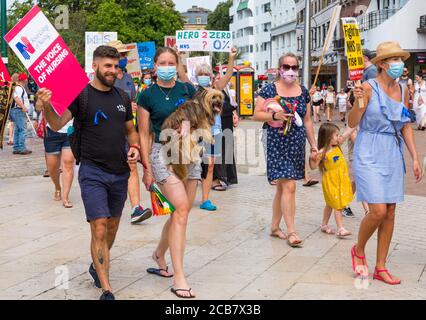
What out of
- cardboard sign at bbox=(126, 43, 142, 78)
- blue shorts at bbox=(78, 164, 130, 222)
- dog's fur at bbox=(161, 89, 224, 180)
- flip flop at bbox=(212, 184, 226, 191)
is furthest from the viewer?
cardboard sign at bbox=(126, 43, 142, 78)

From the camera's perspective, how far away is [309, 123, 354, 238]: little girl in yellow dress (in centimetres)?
771

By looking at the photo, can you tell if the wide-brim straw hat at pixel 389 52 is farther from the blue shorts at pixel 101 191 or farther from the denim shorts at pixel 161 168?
the blue shorts at pixel 101 191

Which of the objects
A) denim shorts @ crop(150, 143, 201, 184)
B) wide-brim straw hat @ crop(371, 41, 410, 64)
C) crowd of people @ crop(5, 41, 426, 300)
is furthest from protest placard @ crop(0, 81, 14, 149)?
wide-brim straw hat @ crop(371, 41, 410, 64)

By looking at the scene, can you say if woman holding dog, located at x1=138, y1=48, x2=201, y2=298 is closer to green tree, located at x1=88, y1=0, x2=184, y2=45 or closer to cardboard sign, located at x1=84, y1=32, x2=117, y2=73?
cardboard sign, located at x1=84, y1=32, x2=117, y2=73

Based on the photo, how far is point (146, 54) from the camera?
18.0 m

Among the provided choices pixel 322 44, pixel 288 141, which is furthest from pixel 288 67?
pixel 322 44

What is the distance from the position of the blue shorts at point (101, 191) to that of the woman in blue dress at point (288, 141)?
205cm

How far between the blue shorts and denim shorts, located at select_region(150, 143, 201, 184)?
246 millimetres

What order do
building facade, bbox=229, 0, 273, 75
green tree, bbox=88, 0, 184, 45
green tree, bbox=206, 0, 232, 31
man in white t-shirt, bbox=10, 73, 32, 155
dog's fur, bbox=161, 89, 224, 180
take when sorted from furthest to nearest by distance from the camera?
green tree, bbox=206, 0, 232, 31 → building facade, bbox=229, 0, 273, 75 → green tree, bbox=88, 0, 184, 45 → man in white t-shirt, bbox=10, 73, 32, 155 → dog's fur, bbox=161, 89, 224, 180

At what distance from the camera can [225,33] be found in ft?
56.2

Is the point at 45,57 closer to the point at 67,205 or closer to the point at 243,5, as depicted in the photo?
the point at 67,205

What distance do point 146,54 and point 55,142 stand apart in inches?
327

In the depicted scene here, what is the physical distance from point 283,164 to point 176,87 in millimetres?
1560

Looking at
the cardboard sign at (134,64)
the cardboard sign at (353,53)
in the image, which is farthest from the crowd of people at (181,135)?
the cardboard sign at (134,64)
